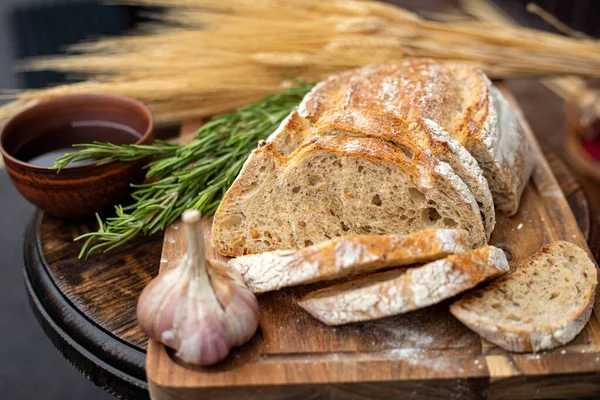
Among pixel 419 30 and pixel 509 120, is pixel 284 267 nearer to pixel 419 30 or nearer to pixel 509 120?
pixel 509 120

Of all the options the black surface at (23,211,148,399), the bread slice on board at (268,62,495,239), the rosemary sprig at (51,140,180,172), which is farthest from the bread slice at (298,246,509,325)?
the rosemary sprig at (51,140,180,172)

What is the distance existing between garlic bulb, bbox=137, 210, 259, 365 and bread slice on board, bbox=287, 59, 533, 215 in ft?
2.45

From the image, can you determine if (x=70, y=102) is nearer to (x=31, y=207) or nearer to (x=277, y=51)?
(x=277, y=51)

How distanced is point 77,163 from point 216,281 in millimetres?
1018

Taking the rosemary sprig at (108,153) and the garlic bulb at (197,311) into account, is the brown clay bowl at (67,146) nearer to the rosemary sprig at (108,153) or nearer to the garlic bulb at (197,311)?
the rosemary sprig at (108,153)

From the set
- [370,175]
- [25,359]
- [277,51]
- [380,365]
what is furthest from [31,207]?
[380,365]

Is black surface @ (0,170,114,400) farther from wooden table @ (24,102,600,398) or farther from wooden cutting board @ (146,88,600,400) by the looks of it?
wooden cutting board @ (146,88,600,400)

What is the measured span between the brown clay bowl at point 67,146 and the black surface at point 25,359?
1779mm

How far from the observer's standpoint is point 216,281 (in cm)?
189

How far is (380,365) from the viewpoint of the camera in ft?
6.23

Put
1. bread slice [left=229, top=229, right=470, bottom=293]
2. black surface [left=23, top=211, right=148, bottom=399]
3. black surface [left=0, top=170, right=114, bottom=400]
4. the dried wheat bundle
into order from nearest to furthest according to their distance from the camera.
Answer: bread slice [left=229, top=229, right=470, bottom=293] → black surface [left=23, top=211, right=148, bottom=399] → the dried wheat bundle → black surface [left=0, top=170, right=114, bottom=400]

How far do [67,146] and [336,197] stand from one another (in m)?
1.22

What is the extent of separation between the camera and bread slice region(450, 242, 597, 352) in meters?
1.91

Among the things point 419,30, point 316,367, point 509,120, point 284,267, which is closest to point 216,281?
point 284,267
